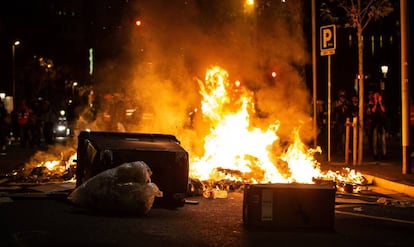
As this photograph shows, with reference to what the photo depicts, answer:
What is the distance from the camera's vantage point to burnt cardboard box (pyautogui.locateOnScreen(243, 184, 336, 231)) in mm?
7797

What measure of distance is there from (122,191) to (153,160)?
104 cm

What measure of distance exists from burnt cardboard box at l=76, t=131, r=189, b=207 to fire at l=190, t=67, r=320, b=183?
2.87 m

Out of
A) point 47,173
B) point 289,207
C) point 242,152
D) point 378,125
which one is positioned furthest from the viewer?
point 378,125

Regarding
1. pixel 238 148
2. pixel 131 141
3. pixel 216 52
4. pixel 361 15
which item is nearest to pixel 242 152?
pixel 238 148

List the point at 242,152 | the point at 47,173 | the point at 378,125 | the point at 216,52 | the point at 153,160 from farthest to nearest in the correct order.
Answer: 1. the point at 216,52
2. the point at 378,125
3. the point at 242,152
4. the point at 47,173
5. the point at 153,160

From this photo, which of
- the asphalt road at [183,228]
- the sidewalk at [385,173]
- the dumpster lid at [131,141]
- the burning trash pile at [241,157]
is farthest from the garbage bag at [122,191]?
the sidewalk at [385,173]

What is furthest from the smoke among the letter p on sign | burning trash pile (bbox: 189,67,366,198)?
burning trash pile (bbox: 189,67,366,198)

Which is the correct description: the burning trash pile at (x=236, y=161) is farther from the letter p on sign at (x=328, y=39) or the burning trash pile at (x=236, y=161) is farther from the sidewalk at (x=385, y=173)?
the letter p on sign at (x=328, y=39)

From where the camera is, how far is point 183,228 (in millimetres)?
7871

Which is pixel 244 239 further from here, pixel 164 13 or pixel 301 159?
pixel 164 13

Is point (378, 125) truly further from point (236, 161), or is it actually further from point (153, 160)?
point (153, 160)

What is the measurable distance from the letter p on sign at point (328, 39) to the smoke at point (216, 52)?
8.50ft

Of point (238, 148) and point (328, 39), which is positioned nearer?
point (238, 148)

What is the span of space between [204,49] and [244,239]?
12.8 metres
